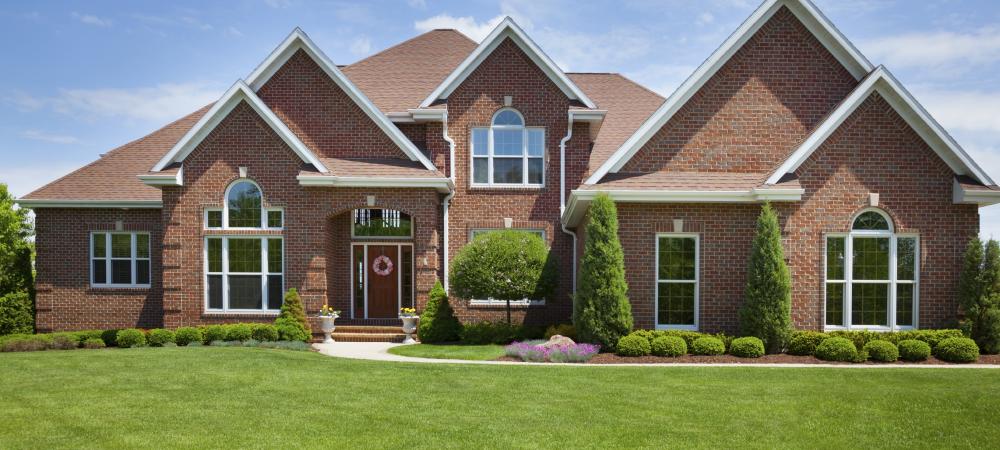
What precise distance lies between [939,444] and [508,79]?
14.7 m

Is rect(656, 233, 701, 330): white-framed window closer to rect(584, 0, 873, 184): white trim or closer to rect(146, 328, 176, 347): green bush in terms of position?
rect(584, 0, 873, 184): white trim

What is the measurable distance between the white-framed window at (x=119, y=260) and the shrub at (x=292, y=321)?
5.74 metres

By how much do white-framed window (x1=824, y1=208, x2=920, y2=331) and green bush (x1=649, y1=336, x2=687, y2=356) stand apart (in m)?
3.63

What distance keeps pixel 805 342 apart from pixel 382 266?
38.5 feet

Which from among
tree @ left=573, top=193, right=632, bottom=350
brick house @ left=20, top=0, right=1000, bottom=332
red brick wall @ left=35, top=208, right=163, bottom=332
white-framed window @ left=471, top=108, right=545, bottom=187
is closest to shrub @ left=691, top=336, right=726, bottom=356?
brick house @ left=20, top=0, right=1000, bottom=332

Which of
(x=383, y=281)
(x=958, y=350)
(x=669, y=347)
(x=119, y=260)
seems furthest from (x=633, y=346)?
(x=119, y=260)

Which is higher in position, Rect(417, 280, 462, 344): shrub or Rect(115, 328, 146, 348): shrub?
Rect(417, 280, 462, 344): shrub

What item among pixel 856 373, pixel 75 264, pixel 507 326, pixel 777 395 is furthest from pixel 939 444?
pixel 75 264

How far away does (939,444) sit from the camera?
320 inches

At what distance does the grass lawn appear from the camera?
324 inches

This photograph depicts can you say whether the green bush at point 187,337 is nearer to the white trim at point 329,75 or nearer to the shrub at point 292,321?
the shrub at point 292,321

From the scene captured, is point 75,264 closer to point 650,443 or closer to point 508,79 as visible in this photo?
point 508,79

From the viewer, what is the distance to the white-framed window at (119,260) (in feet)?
70.5

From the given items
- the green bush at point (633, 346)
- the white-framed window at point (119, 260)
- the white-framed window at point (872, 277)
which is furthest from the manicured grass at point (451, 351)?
the white-framed window at point (119, 260)
